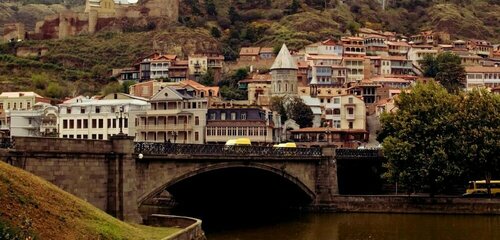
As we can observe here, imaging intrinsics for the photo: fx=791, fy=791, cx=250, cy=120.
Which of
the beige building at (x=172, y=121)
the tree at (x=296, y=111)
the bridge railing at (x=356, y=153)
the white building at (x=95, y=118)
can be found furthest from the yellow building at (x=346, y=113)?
the bridge railing at (x=356, y=153)

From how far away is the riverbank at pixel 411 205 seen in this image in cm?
6225

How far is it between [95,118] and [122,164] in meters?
59.6

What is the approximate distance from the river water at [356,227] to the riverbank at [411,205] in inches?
56.1

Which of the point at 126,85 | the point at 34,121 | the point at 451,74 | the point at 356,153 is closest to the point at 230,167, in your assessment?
the point at 356,153

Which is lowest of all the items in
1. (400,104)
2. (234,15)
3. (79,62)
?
(400,104)

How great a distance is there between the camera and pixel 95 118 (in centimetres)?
9900

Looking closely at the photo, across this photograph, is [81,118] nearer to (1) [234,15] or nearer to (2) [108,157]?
(2) [108,157]

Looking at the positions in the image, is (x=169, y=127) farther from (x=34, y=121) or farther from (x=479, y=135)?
(x=479, y=135)

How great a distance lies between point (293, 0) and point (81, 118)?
9855cm

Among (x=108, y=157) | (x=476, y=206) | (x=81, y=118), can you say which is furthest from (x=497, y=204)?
(x=81, y=118)

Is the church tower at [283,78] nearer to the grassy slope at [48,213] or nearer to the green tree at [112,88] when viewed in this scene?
the green tree at [112,88]

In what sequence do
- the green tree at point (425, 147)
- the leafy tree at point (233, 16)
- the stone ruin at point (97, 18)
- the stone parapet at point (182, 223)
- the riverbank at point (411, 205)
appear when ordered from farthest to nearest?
the leafy tree at point (233, 16)
the stone ruin at point (97, 18)
the green tree at point (425, 147)
the riverbank at point (411, 205)
the stone parapet at point (182, 223)

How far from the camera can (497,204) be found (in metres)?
62.0

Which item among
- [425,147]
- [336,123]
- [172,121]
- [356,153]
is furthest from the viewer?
[336,123]
